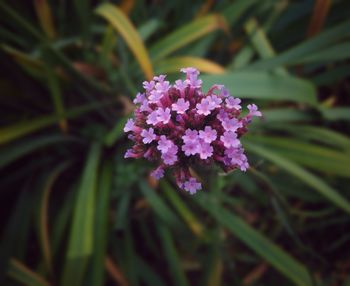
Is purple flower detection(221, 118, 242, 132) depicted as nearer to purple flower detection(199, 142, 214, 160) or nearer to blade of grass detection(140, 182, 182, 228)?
purple flower detection(199, 142, 214, 160)

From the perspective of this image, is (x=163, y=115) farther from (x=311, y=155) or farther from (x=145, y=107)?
(x=311, y=155)

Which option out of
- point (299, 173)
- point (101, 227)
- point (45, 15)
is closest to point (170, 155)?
point (299, 173)

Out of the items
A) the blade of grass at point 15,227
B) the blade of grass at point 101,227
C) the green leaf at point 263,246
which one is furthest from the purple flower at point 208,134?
the blade of grass at point 15,227

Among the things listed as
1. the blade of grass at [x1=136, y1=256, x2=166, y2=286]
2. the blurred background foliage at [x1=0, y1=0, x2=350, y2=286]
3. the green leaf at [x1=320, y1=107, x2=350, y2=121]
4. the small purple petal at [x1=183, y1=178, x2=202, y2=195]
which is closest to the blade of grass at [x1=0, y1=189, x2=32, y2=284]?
the blurred background foliage at [x1=0, y1=0, x2=350, y2=286]

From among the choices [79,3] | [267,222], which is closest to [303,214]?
[267,222]

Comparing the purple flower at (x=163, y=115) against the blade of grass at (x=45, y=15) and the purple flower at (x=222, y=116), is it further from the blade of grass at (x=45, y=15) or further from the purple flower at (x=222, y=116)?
the blade of grass at (x=45, y=15)
